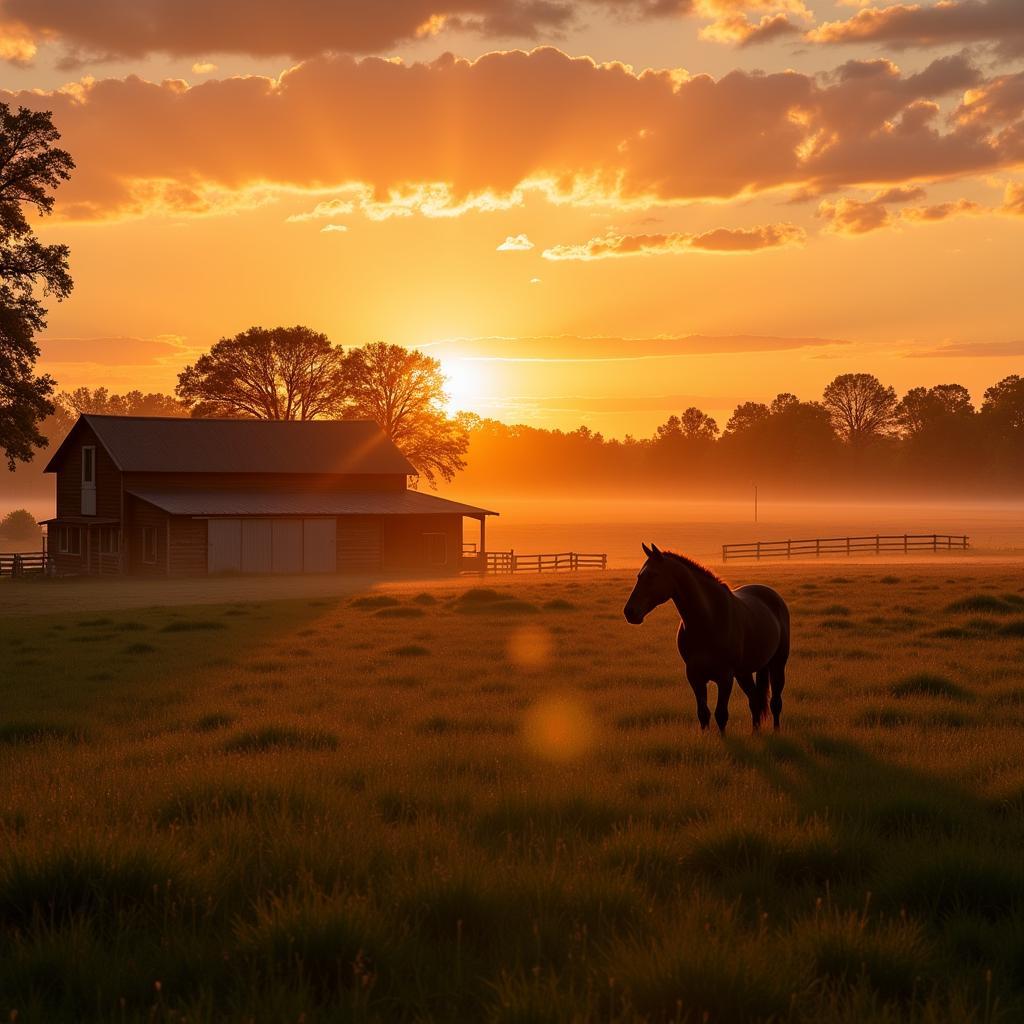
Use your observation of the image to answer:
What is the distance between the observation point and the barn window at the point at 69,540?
200ft

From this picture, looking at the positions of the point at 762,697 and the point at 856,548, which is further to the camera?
the point at 856,548

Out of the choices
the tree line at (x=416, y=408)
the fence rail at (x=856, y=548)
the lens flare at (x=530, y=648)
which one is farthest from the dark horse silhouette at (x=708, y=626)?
the fence rail at (x=856, y=548)

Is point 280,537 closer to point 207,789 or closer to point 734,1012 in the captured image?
point 207,789

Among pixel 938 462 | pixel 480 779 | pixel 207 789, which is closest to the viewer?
pixel 207 789

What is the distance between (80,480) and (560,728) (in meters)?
54.8

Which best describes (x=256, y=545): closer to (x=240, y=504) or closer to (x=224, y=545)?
(x=224, y=545)

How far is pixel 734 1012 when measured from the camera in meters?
4.57

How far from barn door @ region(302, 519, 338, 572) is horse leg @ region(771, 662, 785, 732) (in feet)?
150

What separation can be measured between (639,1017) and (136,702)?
429 inches

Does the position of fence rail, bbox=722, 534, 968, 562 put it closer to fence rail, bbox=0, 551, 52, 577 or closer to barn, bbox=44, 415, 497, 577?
barn, bbox=44, 415, 497, 577

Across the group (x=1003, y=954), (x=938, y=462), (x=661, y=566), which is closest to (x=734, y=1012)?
(x=1003, y=954)

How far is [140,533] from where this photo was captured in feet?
184

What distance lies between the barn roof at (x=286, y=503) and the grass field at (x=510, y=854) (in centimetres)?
4003

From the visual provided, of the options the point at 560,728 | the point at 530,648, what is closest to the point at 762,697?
the point at 560,728
